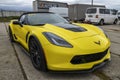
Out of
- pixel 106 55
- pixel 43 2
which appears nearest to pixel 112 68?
pixel 106 55

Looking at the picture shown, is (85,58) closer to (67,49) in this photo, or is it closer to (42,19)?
(67,49)

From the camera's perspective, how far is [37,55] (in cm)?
388

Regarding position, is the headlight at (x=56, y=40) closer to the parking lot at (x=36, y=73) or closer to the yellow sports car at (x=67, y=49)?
the yellow sports car at (x=67, y=49)

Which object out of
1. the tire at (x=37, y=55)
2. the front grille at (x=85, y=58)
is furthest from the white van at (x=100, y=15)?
the front grille at (x=85, y=58)

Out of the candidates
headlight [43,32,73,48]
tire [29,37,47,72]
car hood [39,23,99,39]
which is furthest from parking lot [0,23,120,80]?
car hood [39,23,99,39]

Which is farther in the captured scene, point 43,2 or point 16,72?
point 43,2

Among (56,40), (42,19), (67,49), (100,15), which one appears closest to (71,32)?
(56,40)

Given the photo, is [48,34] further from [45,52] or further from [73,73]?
[73,73]

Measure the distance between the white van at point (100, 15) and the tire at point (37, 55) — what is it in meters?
13.0

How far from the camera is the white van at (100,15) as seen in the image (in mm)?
16547

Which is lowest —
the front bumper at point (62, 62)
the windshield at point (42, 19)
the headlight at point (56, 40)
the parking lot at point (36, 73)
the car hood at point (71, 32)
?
the parking lot at point (36, 73)

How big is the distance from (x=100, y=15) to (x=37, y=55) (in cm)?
1358

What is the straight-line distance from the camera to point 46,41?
3564 mm

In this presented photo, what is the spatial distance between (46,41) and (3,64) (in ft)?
4.76
